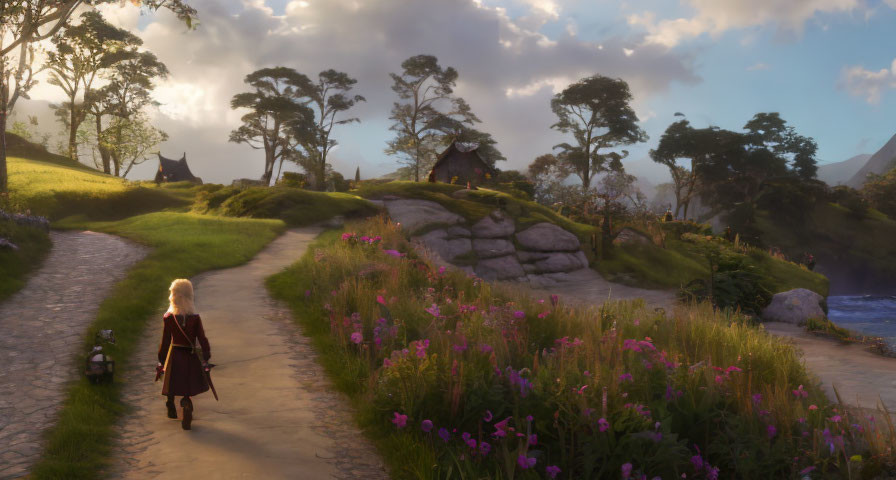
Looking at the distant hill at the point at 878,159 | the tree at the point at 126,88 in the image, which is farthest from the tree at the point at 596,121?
the distant hill at the point at 878,159

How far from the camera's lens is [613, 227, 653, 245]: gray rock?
82.1ft

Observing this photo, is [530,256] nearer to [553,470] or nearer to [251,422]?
[251,422]

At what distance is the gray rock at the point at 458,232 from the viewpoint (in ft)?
74.1

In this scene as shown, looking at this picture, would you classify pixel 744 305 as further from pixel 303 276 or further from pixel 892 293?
pixel 892 293

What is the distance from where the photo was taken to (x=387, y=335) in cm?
723

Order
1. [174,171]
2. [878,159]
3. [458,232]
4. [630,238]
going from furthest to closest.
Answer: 1. [878,159]
2. [174,171]
3. [630,238]
4. [458,232]

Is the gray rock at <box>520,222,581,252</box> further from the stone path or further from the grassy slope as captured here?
the stone path

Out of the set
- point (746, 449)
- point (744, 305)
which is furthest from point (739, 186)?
point (746, 449)

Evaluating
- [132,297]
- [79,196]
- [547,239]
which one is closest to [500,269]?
[547,239]

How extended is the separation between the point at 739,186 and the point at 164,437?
4902 centimetres

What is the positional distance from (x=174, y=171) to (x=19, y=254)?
4237cm

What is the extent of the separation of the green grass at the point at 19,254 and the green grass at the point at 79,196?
379 inches

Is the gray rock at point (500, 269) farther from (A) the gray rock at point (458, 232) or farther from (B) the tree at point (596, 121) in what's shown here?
(B) the tree at point (596, 121)

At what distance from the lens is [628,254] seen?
2416 cm
